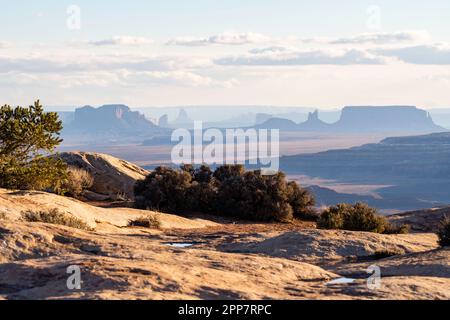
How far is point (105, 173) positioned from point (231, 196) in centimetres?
734

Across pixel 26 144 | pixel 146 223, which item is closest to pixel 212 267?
pixel 146 223

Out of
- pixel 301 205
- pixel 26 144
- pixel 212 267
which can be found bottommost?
pixel 301 205

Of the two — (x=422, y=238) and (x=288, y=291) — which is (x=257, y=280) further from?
(x=422, y=238)

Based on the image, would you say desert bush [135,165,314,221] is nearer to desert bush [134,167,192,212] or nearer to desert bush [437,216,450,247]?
desert bush [134,167,192,212]

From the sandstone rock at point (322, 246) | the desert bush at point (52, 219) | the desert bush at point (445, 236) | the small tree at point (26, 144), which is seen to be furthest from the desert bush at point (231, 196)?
the desert bush at point (445, 236)

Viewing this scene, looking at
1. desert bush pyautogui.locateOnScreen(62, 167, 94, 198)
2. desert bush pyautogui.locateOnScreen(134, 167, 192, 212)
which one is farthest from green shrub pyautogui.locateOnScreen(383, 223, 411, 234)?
desert bush pyautogui.locateOnScreen(62, 167, 94, 198)

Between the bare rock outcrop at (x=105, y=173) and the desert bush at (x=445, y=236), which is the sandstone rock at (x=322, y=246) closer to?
the desert bush at (x=445, y=236)

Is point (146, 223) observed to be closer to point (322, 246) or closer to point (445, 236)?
point (322, 246)

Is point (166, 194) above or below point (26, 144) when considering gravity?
below

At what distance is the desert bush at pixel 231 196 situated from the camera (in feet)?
94.8

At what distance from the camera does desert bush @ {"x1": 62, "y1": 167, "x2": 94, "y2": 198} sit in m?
29.1

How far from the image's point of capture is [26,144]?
23.8 meters

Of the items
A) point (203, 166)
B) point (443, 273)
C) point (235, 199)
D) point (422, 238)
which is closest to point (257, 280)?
point (443, 273)

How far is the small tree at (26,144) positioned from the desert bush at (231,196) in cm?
575
